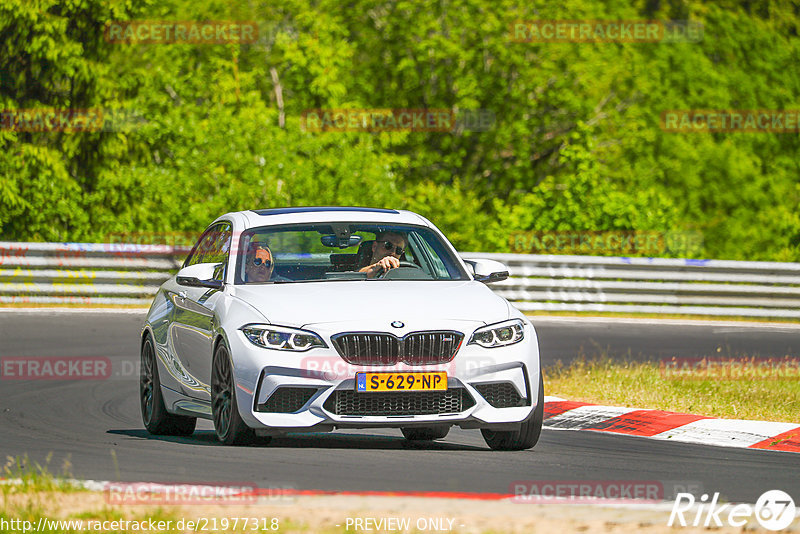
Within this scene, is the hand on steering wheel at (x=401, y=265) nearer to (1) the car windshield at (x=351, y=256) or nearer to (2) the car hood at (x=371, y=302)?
(1) the car windshield at (x=351, y=256)

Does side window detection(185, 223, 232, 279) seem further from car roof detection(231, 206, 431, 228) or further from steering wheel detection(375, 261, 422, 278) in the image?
steering wheel detection(375, 261, 422, 278)

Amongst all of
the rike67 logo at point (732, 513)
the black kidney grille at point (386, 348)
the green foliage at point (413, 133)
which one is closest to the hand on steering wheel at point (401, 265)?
the black kidney grille at point (386, 348)

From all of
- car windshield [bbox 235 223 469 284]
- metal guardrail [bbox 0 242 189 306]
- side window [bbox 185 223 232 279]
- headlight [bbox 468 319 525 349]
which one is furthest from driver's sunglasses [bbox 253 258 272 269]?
metal guardrail [bbox 0 242 189 306]

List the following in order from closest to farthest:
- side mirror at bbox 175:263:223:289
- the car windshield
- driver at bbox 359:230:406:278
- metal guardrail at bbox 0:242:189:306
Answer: side mirror at bbox 175:263:223:289
the car windshield
driver at bbox 359:230:406:278
metal guardrail at bbox 0:242:189:306

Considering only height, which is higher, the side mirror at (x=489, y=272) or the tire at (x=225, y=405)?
the side mirror at (x=489, y=272)

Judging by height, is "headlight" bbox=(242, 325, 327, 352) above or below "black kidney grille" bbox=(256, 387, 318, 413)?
above

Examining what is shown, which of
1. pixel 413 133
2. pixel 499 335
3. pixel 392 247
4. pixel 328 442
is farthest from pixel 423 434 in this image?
pixel 413 133

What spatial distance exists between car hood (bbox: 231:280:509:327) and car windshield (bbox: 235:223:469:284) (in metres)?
0.32

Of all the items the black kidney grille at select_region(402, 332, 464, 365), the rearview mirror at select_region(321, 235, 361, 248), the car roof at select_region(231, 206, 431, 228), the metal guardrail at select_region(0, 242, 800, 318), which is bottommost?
the metal guardrail at select_region(0, 242, 800, 318)

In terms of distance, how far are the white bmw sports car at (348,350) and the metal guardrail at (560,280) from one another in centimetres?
1312

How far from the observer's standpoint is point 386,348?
902 centimetres

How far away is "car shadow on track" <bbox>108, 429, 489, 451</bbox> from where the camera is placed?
990cm

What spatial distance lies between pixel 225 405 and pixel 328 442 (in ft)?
3.42

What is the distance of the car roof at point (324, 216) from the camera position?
10648 millimetres
